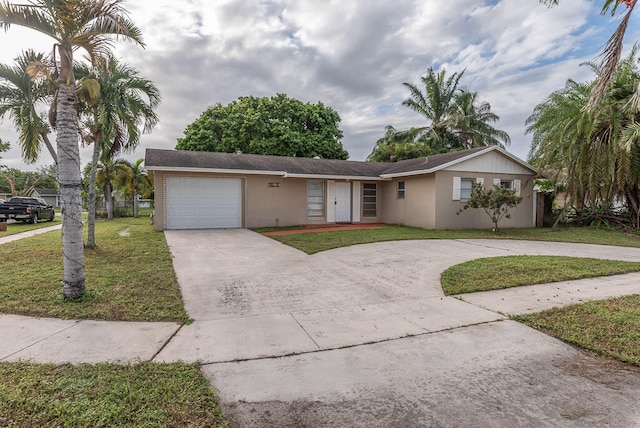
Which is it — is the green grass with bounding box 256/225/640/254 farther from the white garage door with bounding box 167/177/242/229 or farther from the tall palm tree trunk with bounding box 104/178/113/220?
the tall palm tree trunk with bounding box 104/178/113/220

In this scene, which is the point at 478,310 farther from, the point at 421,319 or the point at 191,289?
the point at 191,289

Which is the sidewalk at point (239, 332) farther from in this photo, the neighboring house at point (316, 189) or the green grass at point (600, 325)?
the neighboring house at point (316, 189)

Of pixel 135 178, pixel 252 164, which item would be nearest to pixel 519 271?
pixel 252 164

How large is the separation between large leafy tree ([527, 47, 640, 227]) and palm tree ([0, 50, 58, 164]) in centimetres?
1676

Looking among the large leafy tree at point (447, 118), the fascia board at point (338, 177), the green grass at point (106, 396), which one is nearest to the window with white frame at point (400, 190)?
the fascia board at point (338, 177)

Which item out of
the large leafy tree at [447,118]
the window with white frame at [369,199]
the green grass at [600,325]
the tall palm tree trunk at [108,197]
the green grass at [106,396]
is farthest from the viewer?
the large leafy tree at [447,118]

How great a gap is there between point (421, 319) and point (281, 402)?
2.32 m

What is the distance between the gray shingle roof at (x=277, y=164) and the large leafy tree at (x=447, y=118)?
8.13m

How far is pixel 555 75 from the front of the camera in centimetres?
1398

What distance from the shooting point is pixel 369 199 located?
17.2m

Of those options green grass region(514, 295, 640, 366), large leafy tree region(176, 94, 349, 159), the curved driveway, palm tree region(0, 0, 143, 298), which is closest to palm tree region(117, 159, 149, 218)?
large leafy tree region(176, 94, 349, 159)

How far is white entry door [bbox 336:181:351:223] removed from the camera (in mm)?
16453

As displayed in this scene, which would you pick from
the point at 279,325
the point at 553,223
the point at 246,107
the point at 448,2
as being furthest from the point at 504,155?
the point at 246,107

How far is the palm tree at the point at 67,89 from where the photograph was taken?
4477 millimetres
